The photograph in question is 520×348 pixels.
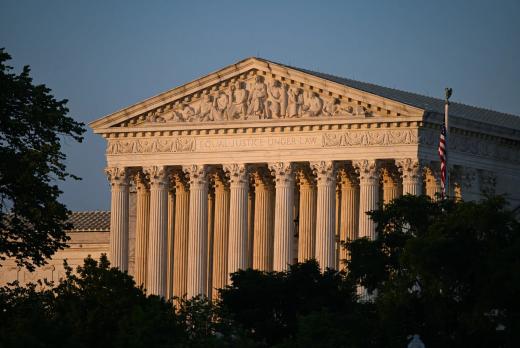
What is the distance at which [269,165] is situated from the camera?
15050 centimetres

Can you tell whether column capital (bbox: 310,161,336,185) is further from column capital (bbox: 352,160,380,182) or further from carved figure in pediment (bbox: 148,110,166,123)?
carved figure in pediment (bbox: 148,110,166,123)

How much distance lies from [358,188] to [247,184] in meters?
7.88

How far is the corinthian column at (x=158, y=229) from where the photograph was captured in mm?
156125

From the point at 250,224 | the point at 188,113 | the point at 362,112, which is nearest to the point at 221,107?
the point at 188,113

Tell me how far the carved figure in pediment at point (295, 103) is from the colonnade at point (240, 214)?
356 cm

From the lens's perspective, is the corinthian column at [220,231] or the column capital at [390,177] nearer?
the column capital at [390,177]

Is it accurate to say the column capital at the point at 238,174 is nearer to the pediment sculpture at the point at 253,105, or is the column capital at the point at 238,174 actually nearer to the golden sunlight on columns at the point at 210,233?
the pediment sculpture at the point at 253,105

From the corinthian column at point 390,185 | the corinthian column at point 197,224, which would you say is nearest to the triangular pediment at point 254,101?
the corinthian column at point 197,224

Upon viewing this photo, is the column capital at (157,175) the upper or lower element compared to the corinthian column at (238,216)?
upper

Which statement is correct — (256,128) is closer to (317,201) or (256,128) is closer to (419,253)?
(317,201)

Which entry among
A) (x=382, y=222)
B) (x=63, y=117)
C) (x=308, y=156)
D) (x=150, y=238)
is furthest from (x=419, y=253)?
(x=150, y=238)

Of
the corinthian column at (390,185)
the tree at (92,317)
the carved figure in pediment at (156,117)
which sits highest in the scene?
the carved figure in pediment at (156,117)

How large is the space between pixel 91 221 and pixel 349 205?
41246 mm

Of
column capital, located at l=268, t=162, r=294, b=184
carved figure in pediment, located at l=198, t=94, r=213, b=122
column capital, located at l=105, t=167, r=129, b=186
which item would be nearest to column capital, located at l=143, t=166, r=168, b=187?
column capital, located at l=105, t=167, r=129, b=186
